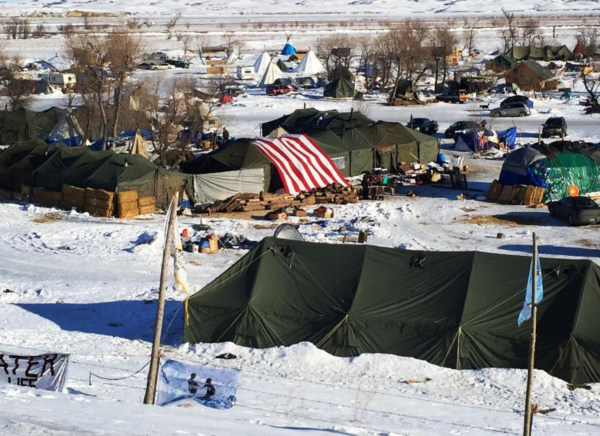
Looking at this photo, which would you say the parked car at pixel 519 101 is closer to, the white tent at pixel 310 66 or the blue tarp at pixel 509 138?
the blue tarp at pixel 509 138

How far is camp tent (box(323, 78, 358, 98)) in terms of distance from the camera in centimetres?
5534

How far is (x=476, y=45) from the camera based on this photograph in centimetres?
8788

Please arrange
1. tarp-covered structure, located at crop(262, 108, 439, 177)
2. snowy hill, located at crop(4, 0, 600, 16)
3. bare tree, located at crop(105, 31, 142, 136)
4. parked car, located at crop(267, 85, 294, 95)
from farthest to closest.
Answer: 1. snowy hill, located at crop(4, 0, 600, 16)
2. parked car, located at crop(267, 85, 294, 95)
3. bare tree, located at crop(105, 31, 142, 136)
4. tarp-covered structure, located at crop(262, 108, 439, 177)

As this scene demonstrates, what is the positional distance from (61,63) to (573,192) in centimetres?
5367

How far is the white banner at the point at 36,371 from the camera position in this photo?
48.2ft

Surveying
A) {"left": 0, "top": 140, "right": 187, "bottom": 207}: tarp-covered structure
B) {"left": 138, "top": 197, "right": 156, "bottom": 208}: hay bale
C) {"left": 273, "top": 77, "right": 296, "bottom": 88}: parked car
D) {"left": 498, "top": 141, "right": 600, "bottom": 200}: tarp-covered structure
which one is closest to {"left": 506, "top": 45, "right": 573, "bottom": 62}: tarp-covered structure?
{"left": 273, "top": 77, "right": 296, "bottom": 88}: parked car

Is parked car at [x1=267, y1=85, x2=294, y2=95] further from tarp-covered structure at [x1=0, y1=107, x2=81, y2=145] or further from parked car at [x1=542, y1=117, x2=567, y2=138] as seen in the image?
parked car at [x1=542, y1=117, x2=567, y2=138]

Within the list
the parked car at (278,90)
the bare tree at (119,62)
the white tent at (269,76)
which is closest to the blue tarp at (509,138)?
the bare tree at (119,62)

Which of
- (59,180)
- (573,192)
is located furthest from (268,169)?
(573,192)

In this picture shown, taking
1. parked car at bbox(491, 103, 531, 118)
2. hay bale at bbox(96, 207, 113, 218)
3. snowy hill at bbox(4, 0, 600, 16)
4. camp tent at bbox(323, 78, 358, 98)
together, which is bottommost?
hay bale at bbox(96, 207, 113, 218)

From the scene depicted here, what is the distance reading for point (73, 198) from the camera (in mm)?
29375

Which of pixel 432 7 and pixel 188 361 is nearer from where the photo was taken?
pixel 188 361

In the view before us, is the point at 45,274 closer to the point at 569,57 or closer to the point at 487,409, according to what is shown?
the point at 487,409

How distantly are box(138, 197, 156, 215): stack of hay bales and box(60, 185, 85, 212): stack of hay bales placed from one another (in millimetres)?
1762
